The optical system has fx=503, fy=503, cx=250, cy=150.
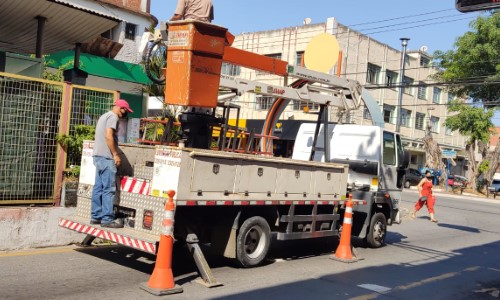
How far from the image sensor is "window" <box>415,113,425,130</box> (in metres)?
47.2

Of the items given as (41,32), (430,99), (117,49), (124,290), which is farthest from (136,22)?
(430,99)

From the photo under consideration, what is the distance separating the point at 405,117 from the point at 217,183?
41485mm

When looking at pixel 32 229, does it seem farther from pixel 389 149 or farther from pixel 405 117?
pixel 405 117

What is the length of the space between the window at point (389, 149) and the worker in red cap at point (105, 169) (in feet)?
19.4

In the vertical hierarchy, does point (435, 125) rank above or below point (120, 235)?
above

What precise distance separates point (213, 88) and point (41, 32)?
5425 millimetres

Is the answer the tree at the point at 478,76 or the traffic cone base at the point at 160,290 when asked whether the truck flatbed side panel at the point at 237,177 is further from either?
the tree at the point at 478,76

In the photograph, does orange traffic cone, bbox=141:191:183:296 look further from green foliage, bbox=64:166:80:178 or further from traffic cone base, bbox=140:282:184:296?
green foliage, bbox=64:166:80:178

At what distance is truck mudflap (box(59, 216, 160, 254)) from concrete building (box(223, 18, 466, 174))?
25218mm

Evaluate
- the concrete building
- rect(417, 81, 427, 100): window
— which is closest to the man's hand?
the concrete building

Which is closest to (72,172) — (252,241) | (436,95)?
(252,241)

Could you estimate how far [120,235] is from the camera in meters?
6.49

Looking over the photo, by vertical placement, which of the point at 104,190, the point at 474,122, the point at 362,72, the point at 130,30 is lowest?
the point at 104,190

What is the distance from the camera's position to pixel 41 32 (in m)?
10.8
